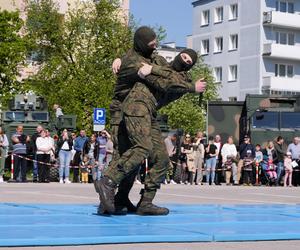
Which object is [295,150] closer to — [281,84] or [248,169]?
[248,169]

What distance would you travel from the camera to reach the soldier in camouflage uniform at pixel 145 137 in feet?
31.4

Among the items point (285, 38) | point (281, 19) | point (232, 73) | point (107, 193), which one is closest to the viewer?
point (107, 193)

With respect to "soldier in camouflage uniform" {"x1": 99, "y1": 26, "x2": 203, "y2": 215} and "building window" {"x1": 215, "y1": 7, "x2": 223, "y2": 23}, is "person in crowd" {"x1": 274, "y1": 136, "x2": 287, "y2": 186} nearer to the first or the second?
"soldier in camouflage uniform" {"x1": 99, "y1": 26, "x2": 203, "y2": 215}

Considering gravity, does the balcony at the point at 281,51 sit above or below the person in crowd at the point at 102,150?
above

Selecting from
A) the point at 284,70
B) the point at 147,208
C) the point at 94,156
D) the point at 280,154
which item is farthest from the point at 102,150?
the point at 284,70

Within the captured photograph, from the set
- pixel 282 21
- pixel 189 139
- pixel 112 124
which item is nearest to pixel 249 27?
pixel 282 21

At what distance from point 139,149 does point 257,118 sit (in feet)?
64.5

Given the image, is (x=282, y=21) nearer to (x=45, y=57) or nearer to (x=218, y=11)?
(x=218, y=11)

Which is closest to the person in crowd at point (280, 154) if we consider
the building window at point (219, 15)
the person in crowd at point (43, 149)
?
the person in crowd at point (43, 149)

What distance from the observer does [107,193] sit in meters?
9.47

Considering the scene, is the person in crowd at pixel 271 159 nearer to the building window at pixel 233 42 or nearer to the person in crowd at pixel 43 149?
the person in crowd at pixel 43 149

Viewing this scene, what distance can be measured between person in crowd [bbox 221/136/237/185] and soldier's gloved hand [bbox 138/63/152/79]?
19.0 m

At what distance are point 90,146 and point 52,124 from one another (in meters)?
2.87

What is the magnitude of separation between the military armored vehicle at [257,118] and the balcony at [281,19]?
41001 millimetres
